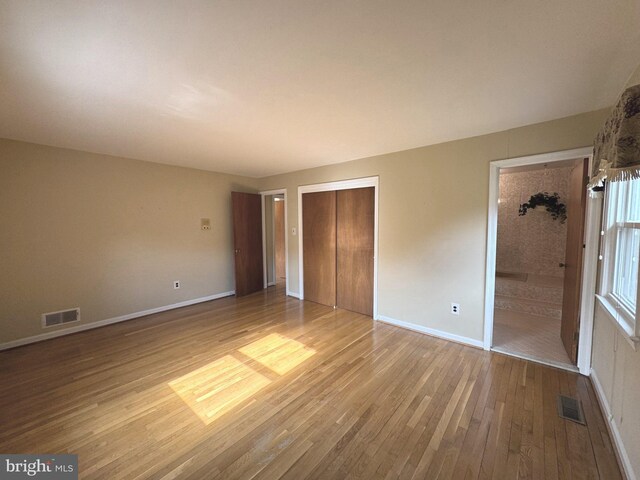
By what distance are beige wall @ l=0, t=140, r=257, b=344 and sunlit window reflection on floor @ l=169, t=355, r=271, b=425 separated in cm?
222

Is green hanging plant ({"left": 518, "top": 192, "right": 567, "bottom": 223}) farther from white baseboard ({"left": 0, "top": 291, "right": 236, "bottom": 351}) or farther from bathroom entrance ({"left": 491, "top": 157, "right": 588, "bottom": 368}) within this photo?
white baseboard ({"left": 0, "top": 291, "right": 236, "bottom": 351})

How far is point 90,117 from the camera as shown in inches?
88.9

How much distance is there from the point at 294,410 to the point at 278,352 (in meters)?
0.90

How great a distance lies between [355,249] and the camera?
3.94 m

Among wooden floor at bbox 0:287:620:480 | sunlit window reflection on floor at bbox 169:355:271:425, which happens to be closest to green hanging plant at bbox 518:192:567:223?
wooden floor at bbox 0:287:620:480

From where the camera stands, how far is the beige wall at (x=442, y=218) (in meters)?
2.50

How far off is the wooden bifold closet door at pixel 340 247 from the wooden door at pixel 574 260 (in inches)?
84.8

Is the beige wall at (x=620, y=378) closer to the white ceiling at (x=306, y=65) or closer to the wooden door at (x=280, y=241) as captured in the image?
the white ceiling at (x=306, y=65)

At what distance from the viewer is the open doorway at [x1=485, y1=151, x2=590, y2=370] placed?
8.10ft

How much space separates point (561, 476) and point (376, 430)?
101cm

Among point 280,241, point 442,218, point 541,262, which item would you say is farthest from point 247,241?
point 541,262

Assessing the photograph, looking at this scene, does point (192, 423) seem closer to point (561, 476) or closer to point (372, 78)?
point (561, 476)

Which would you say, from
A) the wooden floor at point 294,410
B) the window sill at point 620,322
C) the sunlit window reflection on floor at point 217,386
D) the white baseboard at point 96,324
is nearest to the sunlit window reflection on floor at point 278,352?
the wooden floor at point 294,410

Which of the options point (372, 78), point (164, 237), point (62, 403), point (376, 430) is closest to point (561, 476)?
point (376, 430)
